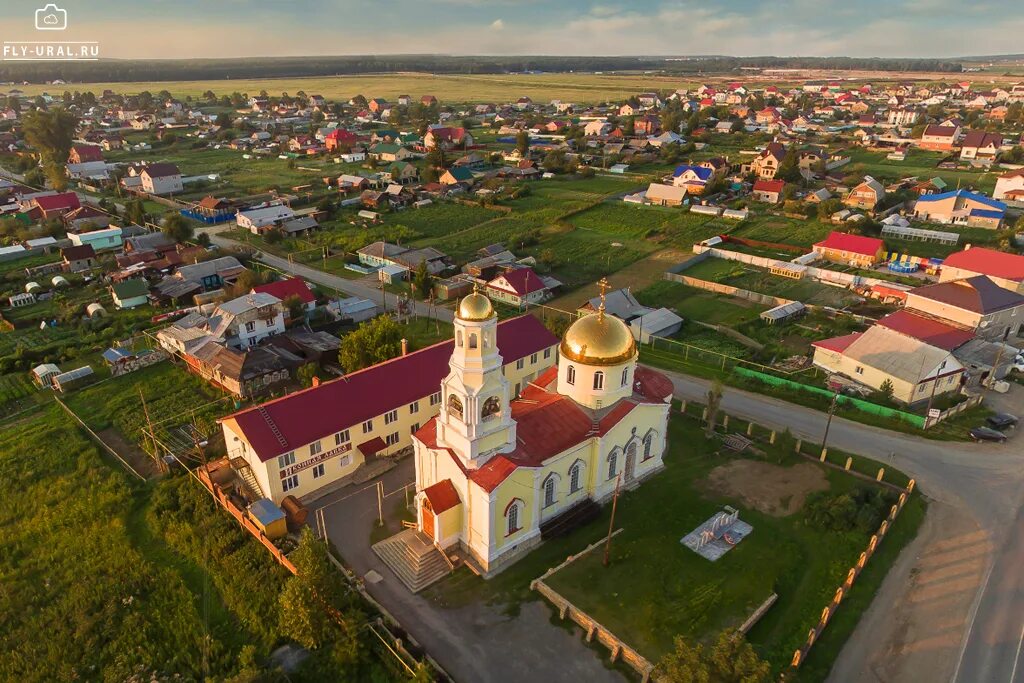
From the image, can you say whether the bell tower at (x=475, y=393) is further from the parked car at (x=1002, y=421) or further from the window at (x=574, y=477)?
the parked car at (x=1002, y=421)

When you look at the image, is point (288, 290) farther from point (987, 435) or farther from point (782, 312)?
point (987, 435)

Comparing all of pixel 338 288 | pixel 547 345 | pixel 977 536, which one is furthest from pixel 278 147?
pixel 977 536

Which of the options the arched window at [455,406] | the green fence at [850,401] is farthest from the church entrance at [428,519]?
the green fence at [850,401]

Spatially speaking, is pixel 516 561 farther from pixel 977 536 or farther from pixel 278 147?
pixel 278 147

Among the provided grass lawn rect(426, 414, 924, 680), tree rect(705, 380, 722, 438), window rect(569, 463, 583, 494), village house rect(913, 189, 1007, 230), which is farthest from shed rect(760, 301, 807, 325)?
village house rect(913, 189, 1007, 230)

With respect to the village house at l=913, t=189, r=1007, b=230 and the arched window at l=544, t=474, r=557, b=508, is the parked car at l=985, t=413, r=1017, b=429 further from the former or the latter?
the village house at l=913, t=189, r=1007, b=230

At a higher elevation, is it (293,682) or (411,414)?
(411,414)
